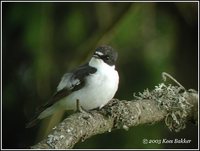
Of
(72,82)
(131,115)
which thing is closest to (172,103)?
(131,115)

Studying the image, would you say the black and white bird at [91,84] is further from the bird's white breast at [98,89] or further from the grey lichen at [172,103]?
the grey lichen at [172,103]

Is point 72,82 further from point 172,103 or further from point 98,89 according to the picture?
point 172,103

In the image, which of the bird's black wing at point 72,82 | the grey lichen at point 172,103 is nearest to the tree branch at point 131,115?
the grey lichen at point 172,103

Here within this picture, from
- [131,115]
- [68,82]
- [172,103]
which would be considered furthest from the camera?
[68,82]

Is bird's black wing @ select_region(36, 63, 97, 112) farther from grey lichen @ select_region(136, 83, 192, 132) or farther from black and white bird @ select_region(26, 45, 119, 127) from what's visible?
grey lichen @ select_region(136, 83, 192, 132)

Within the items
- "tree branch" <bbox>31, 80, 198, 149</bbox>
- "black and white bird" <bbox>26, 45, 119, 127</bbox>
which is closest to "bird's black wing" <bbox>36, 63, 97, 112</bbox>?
"black and white bird" <bbox>26, 45, 119, 127</bbox>

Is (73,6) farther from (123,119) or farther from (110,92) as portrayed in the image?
(123,119)
